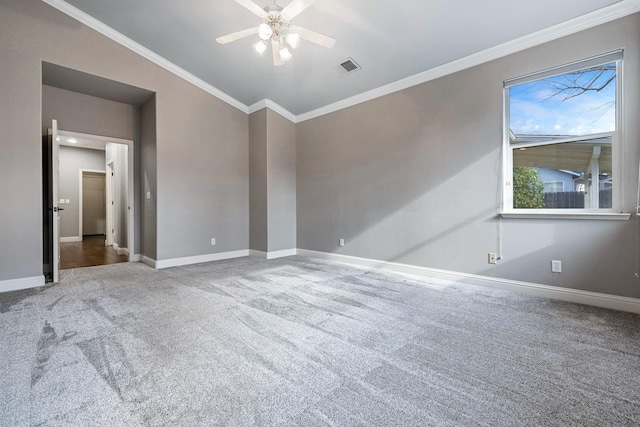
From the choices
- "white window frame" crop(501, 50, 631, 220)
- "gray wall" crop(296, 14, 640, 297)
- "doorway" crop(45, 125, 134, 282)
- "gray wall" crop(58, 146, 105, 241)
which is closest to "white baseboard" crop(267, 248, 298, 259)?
"gray wall" crop(296, 14, 640, 297)

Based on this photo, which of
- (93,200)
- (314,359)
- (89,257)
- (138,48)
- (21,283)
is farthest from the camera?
(93,200)

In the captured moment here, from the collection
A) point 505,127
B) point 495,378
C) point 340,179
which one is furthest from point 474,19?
point 495,378

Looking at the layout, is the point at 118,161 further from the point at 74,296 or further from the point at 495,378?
the point at 495,378

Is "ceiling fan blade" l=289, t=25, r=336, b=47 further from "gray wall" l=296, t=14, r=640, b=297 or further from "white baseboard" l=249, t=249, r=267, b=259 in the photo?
"white baseboard" l=249, t=249, r=267, b=259

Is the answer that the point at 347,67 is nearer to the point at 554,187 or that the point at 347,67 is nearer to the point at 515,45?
the point at 515,45

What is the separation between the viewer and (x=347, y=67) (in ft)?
13.0

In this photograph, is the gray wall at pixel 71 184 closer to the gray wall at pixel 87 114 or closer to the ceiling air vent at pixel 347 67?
the gray wall at pixel 87 114

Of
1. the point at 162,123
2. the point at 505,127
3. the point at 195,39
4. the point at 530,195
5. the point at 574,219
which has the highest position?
the point at 195,39

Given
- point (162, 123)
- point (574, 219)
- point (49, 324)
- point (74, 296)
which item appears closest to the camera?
point (49, 324)

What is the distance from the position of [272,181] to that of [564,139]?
418 centimetres

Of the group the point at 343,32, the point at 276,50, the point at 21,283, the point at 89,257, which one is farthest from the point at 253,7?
the point at 89,257

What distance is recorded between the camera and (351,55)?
12.1 ft

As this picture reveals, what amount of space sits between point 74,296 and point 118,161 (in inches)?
164

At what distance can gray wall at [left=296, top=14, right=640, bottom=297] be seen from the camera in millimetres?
2607
